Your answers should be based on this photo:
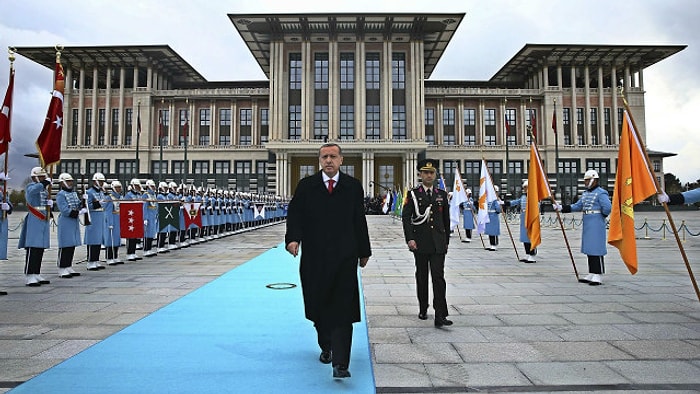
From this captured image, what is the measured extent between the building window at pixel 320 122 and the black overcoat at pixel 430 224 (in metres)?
49.7

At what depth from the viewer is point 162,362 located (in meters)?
3.69

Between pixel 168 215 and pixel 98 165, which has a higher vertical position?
pixel 98 165

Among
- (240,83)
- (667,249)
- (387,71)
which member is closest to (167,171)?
(240,83)

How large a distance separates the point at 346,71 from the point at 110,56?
30.7 metres

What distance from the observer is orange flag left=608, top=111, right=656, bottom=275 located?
5.62 m

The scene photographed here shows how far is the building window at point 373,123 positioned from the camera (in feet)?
178

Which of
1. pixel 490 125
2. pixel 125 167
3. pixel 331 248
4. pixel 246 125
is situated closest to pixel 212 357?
pixel 331 248

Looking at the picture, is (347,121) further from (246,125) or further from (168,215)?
(168,215)

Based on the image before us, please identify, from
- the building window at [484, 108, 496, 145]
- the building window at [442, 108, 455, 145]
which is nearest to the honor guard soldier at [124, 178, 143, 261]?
the building window at [442, 108, 455, 145]

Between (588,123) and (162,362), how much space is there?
66.0 meters

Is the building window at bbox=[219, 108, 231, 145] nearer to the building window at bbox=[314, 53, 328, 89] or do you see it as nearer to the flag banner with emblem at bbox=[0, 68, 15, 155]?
the building window at bbox=[314, 53, 328, 89]

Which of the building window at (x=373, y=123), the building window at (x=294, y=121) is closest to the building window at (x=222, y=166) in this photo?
the building window at (x=294, y=121)

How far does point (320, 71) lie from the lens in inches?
2168

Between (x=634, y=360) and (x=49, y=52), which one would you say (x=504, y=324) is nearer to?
(x=634, y=360)
